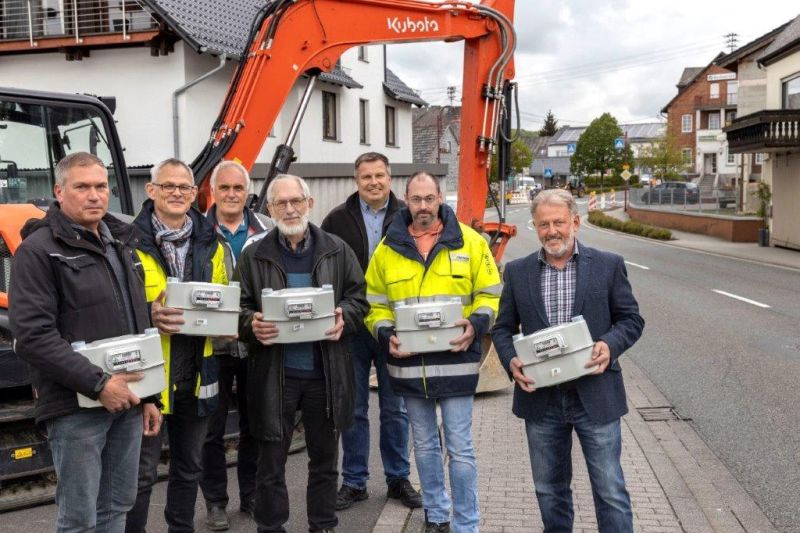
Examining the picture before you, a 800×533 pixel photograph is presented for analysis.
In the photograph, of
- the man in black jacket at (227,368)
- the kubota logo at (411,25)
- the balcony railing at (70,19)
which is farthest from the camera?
the balcony railing at (70,19)

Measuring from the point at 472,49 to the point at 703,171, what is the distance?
91.2 meters

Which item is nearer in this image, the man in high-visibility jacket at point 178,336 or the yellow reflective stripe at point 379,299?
the man in high-visibility jacket at point 178,336

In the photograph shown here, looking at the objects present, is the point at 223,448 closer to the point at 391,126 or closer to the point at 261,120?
the point at 261,120

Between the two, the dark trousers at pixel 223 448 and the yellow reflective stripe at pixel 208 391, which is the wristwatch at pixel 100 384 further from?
the dark trousers at pixel 223 448

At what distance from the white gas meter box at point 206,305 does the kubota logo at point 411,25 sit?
19.3ft

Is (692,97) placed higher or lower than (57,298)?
higher

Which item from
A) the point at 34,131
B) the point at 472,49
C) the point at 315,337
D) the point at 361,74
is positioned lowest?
the point at 315,337

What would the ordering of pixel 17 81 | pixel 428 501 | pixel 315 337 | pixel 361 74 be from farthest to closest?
pixel 361 74, pixel 17 81, pixel 428 501, pixel 315 337

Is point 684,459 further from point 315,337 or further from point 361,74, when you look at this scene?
point 361,74

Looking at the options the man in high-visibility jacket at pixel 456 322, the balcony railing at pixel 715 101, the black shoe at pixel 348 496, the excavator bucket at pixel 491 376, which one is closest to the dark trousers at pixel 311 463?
the man in high-visibility jacket at pixel 456 322

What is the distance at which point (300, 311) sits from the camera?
4.52 metres

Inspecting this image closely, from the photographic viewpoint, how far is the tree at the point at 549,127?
563 ft

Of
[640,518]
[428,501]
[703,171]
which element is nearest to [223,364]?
[428,501]

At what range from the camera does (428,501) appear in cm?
499
